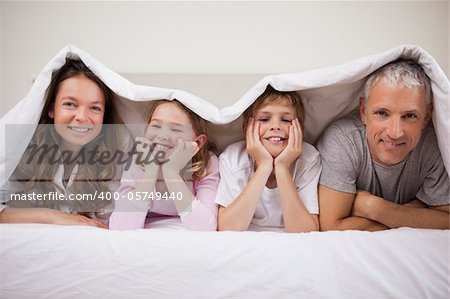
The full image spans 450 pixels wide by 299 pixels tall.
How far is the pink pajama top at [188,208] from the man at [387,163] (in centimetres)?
23

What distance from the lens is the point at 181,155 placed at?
977 millimetres

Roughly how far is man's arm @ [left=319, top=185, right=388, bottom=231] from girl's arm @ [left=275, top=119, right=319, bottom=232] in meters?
0.02

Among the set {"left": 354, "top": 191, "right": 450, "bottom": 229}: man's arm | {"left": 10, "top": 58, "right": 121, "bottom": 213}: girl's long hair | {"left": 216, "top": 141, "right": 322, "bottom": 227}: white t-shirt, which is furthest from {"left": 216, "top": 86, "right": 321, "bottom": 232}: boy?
{"left": 10, "top": 58, "right": 121, "bottom": 213}: girl's long hair

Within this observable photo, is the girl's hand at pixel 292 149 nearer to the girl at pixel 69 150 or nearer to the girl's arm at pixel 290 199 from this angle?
the girl's arm at pixel 290 199

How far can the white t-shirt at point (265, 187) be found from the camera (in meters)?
0.97

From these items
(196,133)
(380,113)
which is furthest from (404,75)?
(196,133)

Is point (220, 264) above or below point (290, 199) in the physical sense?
below

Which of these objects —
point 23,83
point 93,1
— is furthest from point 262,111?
point 23,83

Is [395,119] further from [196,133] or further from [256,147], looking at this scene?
[196,133]

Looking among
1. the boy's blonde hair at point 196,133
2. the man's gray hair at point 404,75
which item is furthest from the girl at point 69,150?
the man's gray hair at point 404,75

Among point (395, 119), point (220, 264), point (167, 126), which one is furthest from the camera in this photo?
point (167, 126)

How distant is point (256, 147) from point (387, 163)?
0.90 ft

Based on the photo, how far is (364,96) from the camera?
97cm

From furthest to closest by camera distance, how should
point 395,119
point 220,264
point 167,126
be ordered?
point 167,126 < point 395,119 < point 220,264
